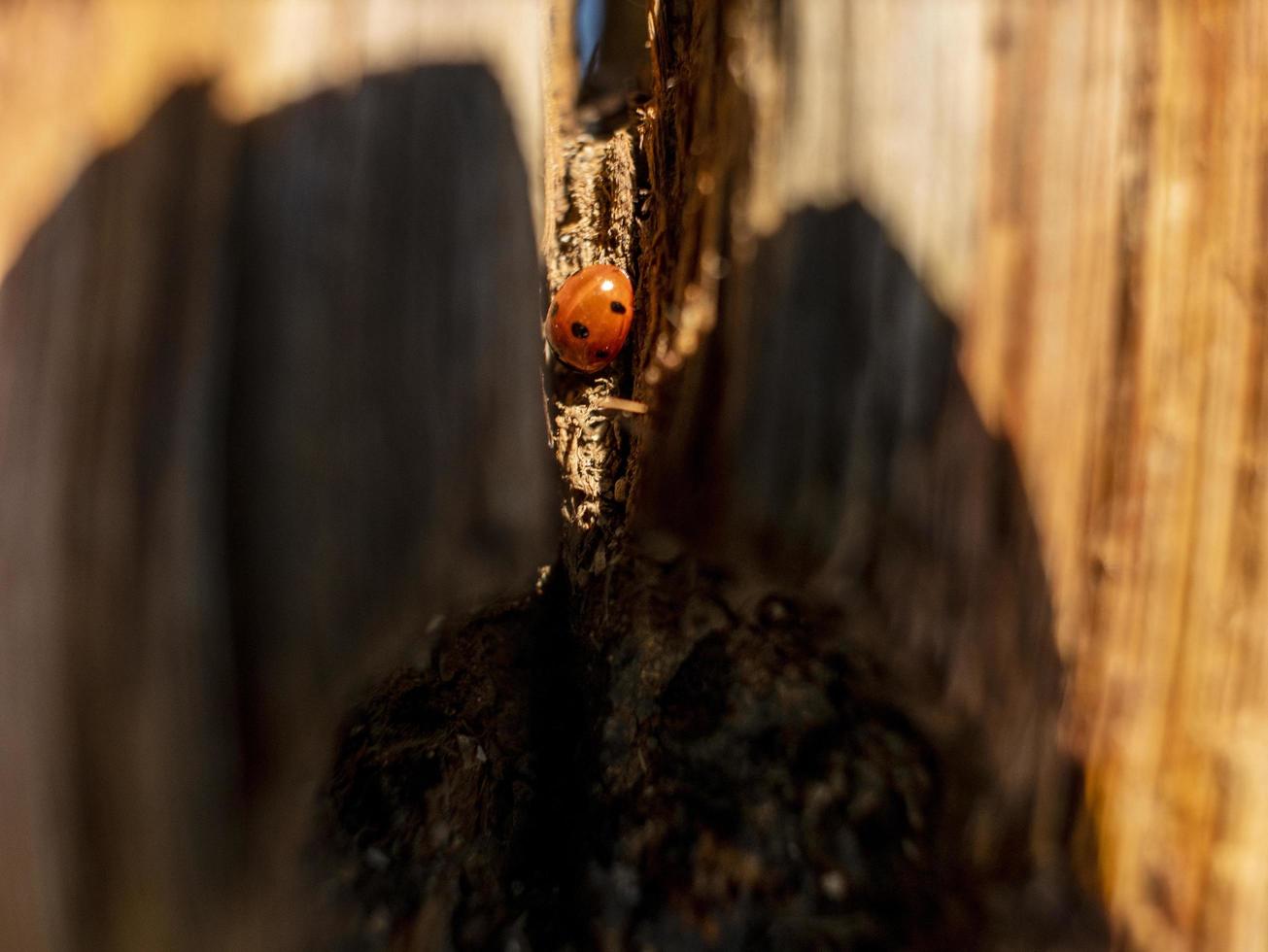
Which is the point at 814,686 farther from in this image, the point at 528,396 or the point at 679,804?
the point at 528,396

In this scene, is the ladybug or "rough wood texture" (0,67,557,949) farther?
the ladybug

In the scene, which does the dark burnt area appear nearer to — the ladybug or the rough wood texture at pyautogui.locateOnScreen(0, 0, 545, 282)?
the rough wood texture at pyautogui.locateOnScreen(0, 0, 545, 282)

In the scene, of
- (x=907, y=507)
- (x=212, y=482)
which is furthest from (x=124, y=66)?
(x=907, y=507)

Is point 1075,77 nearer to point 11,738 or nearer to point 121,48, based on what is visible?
point 121,48

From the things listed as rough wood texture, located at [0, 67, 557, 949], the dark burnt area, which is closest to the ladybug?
the dark burnt area

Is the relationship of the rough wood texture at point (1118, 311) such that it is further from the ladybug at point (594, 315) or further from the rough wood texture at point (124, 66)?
the ladybug at point (594, 315)

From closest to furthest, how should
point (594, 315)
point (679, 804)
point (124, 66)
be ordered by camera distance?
point (124, 66) < point (679, 804) < point (594, 315)

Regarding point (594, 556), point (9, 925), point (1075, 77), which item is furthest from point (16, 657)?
point (1075, 77)
